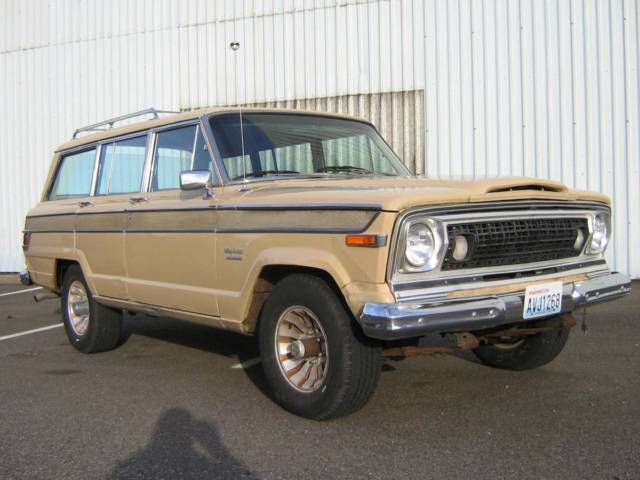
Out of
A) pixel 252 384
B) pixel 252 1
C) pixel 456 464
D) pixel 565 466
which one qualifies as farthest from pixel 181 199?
pixel 252 1

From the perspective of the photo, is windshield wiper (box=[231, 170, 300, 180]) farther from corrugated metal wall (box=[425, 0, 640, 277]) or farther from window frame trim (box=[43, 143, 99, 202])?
corrugated metal wall (box=[425, 0, 640, 277])

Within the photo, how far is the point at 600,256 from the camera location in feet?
14.0

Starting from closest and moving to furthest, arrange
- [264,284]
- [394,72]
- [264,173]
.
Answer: [264,284], [264,173], [394,72]

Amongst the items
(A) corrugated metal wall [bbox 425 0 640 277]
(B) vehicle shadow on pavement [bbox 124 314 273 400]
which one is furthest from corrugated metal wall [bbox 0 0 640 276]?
(B) vehicle shadow on pavement [bbox 124 314 273 400]

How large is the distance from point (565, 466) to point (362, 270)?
4.26 feet

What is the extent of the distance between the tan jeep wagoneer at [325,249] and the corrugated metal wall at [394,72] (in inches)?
204

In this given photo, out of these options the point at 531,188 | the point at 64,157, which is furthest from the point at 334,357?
the point at 64,157

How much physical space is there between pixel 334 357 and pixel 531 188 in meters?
1.48

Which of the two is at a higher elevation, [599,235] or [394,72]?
[394,72]

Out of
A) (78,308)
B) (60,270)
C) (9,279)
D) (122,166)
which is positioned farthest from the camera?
(9,279)

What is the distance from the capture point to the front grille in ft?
11.3

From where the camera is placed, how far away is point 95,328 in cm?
580

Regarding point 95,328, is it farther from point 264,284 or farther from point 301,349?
point 301,349

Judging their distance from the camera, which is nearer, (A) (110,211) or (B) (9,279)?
(A) (110,211)
